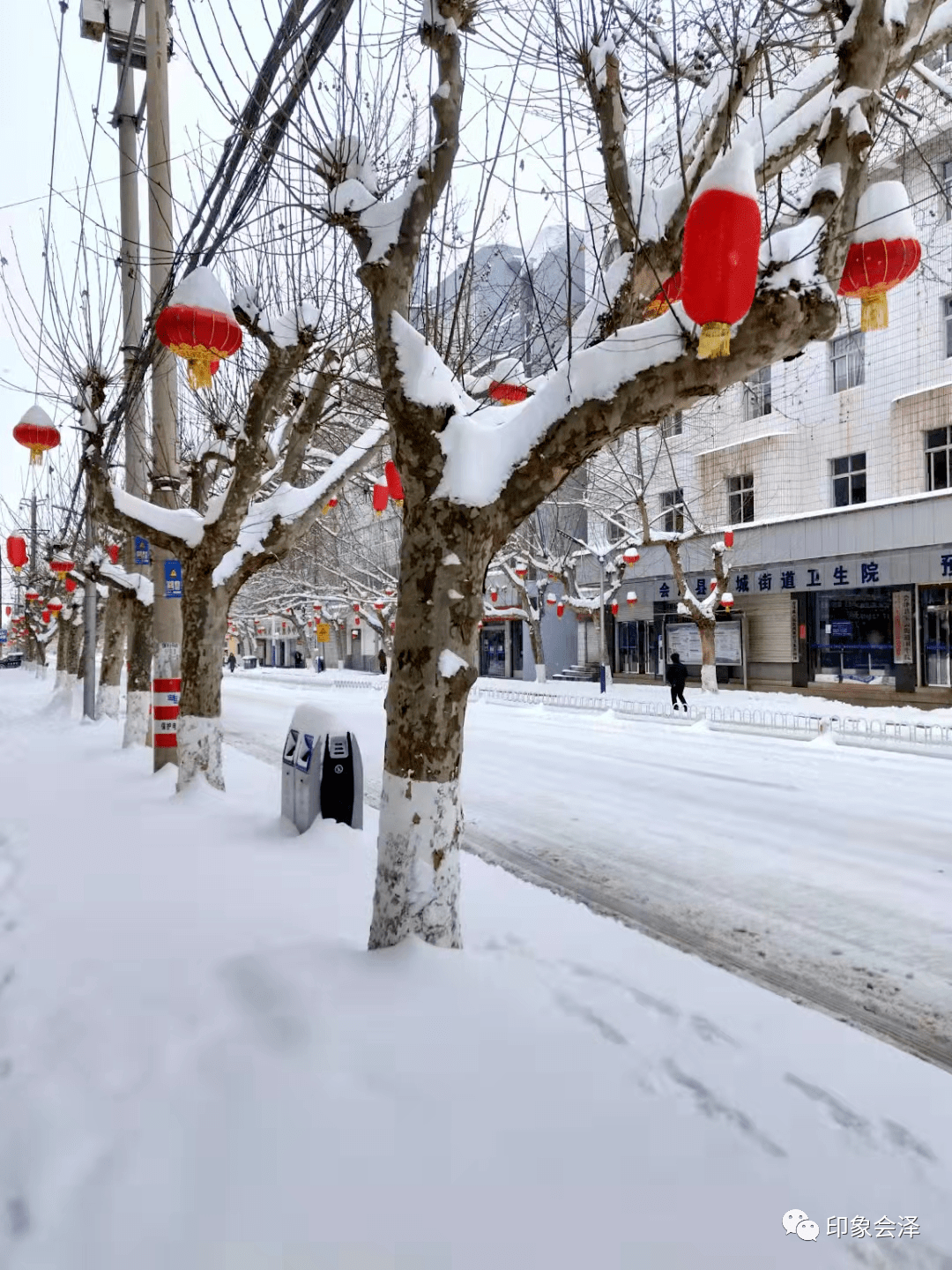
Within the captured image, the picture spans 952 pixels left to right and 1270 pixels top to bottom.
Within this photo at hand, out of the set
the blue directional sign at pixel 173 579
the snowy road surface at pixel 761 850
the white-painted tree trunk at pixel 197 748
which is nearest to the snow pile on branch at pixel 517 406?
the snowy road surface at pixel 761 850

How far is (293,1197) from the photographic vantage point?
235 cm

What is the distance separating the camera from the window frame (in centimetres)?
2172

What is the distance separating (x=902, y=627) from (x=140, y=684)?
1876 centimetres

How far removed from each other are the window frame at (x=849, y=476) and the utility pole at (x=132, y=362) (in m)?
18.1

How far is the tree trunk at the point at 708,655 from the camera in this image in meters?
21.5

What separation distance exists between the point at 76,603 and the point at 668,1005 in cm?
2837

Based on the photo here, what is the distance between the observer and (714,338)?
3.04 metres

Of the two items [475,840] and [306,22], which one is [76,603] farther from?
[306,22]

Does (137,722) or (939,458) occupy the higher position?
(939,458)

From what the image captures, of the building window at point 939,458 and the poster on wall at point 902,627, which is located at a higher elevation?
the building window at point 939,458

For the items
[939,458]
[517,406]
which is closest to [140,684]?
[517,406]

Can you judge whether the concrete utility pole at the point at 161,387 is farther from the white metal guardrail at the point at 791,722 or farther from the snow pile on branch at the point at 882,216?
the white metal guardrail at the point at 791,722

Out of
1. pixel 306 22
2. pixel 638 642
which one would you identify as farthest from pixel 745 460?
pixel 306 22

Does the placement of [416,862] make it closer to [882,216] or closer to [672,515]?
[882,216]
